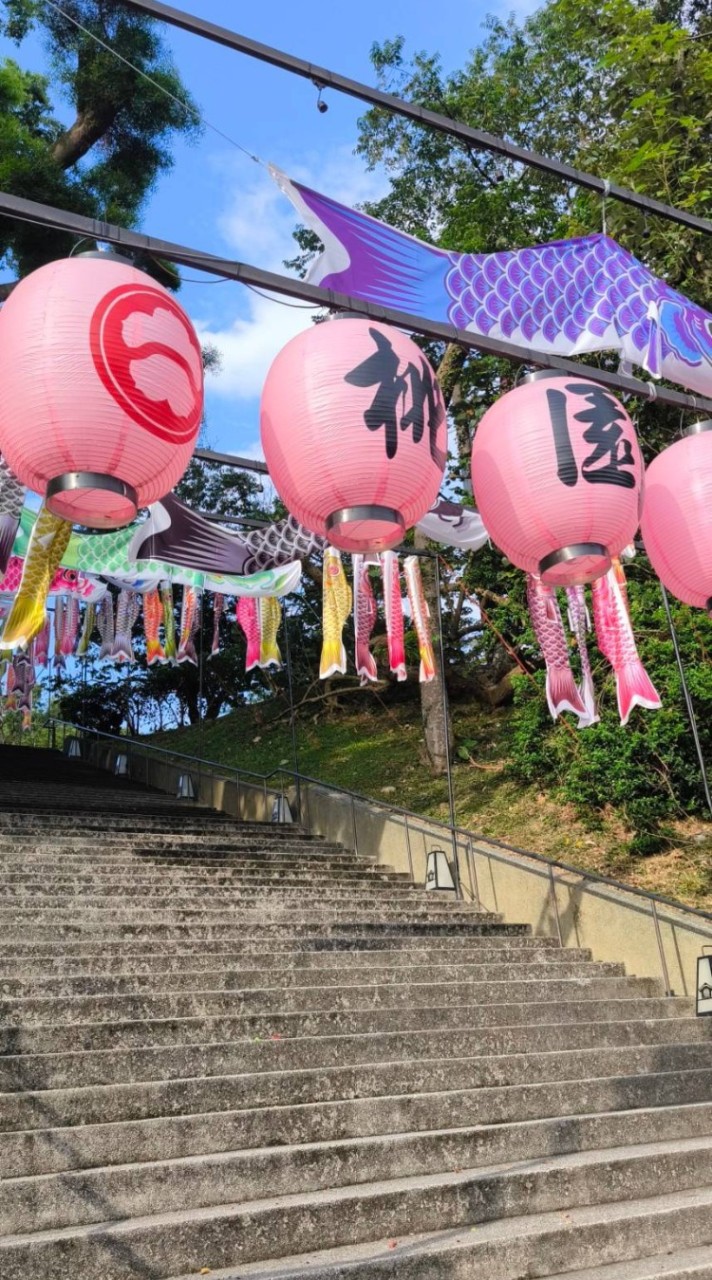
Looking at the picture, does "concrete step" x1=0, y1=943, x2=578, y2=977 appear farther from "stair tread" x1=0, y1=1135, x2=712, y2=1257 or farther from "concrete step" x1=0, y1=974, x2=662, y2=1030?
"stair tread" x1=0, y1=1135, x2=712, y2=1257

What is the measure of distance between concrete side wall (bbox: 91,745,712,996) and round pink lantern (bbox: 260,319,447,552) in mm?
5828

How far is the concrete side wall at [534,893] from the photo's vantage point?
327 inches

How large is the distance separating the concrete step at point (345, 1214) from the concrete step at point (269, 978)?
2.11 m

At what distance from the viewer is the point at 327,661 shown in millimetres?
8688

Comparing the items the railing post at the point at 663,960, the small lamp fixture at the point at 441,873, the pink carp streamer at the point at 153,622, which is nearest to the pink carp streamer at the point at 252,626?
the pink carp streamer at the point at 153,622

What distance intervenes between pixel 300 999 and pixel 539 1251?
249cm

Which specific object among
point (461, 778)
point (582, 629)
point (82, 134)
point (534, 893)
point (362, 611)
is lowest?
point (534, 893)

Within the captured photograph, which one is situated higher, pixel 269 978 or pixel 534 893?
pixel 534 893

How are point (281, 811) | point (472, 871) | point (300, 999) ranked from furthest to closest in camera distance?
point (281, 811), point (472, 871), point (300, 999)

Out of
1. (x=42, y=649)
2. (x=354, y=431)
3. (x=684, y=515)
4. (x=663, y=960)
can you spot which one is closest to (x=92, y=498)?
(x=354, y=431)

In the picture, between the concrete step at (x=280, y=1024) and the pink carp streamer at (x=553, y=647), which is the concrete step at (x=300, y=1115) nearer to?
the concrete step at (x=280, y=1024)

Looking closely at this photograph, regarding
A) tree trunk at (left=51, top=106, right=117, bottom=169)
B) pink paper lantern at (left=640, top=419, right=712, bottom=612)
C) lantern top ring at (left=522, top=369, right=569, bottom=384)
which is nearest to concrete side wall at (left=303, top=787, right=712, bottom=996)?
pink paper lantern at (left=640, top=419, right=712, bottom=612)

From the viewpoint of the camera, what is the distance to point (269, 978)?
6.34 meters

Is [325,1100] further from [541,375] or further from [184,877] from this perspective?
[184,877]
